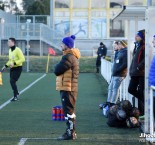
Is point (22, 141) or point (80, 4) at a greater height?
point (80, 4)

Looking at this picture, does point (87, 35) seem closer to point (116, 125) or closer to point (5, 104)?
point (5, 104)

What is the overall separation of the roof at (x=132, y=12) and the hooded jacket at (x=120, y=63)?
38.3 inches

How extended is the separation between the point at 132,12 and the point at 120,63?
2.16 metres

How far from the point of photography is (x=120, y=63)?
12.4 meters

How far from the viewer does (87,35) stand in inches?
1859

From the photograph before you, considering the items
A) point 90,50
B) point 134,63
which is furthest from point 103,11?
point 134,63

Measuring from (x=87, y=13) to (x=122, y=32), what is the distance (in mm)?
3809

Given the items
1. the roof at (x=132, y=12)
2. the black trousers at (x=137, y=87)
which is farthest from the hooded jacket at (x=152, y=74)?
the black trousers at (x=137, y=87)

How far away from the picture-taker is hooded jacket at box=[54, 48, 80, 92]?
8938mm

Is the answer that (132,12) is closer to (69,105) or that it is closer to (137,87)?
(137,87)

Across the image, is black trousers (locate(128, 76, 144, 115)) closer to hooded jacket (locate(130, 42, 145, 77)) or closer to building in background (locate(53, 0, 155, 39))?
hooded jacket (locate(130, 42, 145, 77))

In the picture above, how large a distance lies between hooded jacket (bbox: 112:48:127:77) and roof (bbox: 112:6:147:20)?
3.19 feet

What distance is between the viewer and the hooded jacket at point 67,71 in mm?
8938

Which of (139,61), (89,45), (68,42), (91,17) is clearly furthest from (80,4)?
(68,42)
